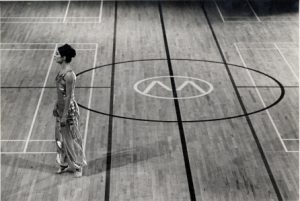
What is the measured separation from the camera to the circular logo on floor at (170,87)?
50.1 ft

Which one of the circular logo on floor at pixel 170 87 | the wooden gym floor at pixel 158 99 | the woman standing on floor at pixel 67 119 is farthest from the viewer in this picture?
the circular logo on floor at pixel 170 87

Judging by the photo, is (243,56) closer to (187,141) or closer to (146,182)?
(187,141)

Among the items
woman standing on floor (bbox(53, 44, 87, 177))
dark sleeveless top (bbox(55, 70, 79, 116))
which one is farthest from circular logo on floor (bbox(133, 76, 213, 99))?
dark sleeveless top (bbox(55, 70, 79, 116))

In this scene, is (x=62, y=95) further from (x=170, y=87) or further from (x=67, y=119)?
(x=170, y=87)

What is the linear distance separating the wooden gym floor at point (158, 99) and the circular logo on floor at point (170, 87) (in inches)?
0.9

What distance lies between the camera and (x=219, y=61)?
1759 centimetres

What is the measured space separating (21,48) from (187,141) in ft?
23.4

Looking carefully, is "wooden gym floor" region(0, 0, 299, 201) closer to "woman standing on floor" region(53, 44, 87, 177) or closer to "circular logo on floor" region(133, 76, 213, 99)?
"circular logo on floor" region(133, 76, 213, 99)

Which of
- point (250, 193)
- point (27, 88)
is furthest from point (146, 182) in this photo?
point (27, 88)

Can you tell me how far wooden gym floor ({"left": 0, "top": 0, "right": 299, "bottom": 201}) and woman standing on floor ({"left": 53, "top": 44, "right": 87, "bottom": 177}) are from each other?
11.2 inches

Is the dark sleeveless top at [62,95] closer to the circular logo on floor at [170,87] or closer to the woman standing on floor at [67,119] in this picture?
the woman standing on floor at [67,119]

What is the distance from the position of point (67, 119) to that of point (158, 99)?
4.21 m

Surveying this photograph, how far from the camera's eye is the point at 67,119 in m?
11.0

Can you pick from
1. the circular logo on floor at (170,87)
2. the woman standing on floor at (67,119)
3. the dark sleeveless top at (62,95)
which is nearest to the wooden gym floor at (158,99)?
the circular logo on floor at (170,87)
